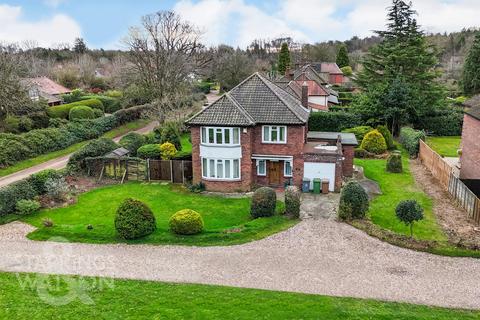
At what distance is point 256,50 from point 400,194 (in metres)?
114

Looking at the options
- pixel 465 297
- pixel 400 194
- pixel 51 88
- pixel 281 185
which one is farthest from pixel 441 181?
pixel 51 88

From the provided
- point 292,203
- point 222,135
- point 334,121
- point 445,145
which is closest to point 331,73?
point 334,121

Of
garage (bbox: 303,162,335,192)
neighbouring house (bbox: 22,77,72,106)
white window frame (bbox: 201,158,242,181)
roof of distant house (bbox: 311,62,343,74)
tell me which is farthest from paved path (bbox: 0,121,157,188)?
roof of distant house (bbox: 311,62,343,74)

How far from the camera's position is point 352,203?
70.8ft

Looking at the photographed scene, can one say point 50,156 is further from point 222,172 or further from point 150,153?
point 222,172

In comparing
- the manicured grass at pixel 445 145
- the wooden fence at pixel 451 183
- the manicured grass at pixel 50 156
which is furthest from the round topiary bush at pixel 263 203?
the manicured grass at pixel 445 145

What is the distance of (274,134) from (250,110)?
235 cm

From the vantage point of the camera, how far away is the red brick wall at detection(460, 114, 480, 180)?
28125 mm

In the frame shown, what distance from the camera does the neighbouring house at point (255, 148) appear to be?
26875mm

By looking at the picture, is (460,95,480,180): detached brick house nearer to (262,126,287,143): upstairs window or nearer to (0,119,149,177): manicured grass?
(262,126,287,143): upstairs window

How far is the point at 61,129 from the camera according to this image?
1646 inches

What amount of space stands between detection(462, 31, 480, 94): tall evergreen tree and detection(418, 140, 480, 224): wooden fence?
118ft

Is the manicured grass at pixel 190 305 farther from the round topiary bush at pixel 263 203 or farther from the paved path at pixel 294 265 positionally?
the round topiary bush at pixel 263 203

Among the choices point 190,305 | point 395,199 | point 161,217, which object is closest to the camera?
point 190,305
